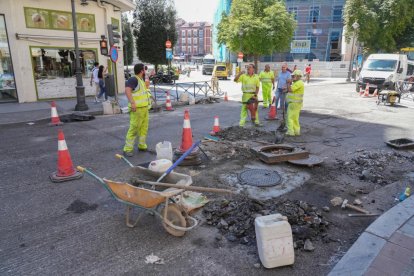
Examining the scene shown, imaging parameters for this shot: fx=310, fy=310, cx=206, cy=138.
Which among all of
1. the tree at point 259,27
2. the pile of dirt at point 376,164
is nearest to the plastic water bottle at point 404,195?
the pile of dirt at point 376,164

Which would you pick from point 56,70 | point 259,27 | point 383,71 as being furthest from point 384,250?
point 259,27

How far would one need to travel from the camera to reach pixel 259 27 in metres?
30.5

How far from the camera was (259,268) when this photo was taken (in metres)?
3.12

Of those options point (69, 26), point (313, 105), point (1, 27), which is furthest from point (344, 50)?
point (1, 27)

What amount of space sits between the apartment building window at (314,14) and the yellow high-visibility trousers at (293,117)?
45.7 metres

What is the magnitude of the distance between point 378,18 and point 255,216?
33363mm

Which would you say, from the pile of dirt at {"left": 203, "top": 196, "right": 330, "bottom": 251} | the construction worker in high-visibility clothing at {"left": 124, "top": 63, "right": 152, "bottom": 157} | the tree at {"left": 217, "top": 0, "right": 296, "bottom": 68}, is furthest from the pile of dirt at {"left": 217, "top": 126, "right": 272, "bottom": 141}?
the tree at {"left": 217, "top": 0, "right": 296, "bottom": 68}

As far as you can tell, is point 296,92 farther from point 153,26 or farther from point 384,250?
point 153,26

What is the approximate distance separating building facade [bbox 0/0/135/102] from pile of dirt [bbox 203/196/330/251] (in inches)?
534

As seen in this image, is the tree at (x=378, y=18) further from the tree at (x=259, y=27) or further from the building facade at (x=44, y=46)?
the building facade at (x=44, y=46)

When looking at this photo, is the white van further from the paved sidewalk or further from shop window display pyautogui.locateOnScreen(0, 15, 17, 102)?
shop window display pyautogui.locateOnScreen(0, 15, 17, 102)

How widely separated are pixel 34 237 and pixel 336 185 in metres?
4.50

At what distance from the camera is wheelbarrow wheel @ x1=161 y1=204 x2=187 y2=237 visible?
3547 millimetres

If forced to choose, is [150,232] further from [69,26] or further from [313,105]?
[69,26]
